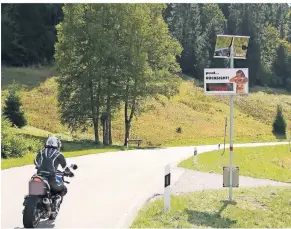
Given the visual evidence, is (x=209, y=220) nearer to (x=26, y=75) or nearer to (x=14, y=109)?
(x=14, y=109)

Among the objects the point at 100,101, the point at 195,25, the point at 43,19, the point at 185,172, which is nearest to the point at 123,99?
the point at 100,101

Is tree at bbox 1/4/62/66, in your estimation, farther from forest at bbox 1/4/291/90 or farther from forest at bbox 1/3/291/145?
forest at bbox 1/3/291/145

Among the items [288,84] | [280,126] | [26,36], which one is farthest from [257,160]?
[288,84]

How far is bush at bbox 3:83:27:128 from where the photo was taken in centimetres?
3388

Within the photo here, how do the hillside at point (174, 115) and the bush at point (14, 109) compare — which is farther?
the hillside at point (174, 115)

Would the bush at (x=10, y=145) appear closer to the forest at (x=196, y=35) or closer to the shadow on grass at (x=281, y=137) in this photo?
the shadow on grass at (x=281, y=137)

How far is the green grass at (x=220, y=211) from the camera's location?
9219 millimetres

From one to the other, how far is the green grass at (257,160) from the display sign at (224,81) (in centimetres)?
922

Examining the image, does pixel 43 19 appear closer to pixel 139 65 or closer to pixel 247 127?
pixel 247 127

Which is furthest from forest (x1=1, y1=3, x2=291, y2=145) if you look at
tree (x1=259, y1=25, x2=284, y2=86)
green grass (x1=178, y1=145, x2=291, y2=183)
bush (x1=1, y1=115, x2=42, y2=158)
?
tree (x1=259, y1=25, x2=284, y2=86)

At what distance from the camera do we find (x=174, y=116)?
5225 centimetres

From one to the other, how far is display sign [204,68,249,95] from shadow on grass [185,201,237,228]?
296 centimetres

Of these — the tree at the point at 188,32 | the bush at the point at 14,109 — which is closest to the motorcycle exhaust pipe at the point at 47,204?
the bush at the point at 14,109

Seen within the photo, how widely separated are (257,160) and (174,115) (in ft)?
77.9
